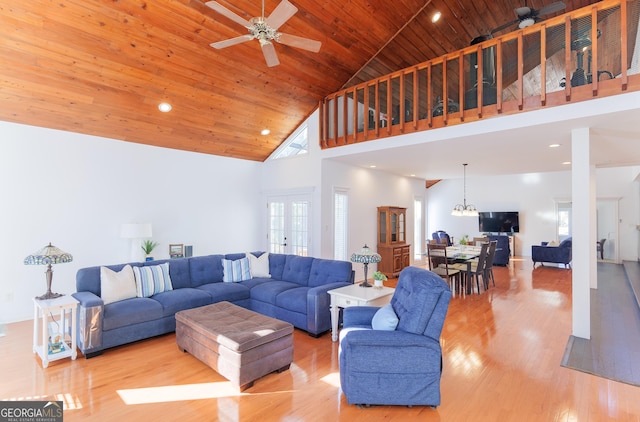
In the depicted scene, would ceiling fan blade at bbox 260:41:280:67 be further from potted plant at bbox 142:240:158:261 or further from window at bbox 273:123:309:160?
potted plant at bbox 142:240:158:261

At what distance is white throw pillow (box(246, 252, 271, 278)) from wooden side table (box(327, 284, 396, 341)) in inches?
65.7

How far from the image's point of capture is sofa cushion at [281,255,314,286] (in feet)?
16.2

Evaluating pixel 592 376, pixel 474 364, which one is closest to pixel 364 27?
pixel 474 364

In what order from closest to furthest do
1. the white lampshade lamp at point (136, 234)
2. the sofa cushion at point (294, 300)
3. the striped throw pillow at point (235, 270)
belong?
1. the sofa cushion at point (294, 300)
2. the striped throw pillow at point (235, 270)
3. the white lampshade lamp at point (136, 234)

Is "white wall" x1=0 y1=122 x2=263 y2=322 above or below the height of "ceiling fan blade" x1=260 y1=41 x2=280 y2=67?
below

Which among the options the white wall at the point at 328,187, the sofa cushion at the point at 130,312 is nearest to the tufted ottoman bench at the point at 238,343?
the sofa cushion at the point at 130,312

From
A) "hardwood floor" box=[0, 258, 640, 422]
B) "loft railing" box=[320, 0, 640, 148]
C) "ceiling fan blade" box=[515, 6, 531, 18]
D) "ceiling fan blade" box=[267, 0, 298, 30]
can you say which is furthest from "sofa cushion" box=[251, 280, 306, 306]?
→ "ceiling fan blade" box=[515, 6, 531, 18]

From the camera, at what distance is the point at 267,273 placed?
536cm

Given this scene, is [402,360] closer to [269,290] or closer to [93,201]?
[269,290]

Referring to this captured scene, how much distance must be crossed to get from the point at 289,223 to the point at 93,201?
141 inches

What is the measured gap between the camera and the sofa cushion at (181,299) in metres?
4.05

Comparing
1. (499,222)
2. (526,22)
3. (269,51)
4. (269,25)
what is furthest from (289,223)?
(499,222)

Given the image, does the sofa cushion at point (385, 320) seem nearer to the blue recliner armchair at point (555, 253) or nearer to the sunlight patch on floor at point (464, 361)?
the sunlight patch on floor at point (464, 361)

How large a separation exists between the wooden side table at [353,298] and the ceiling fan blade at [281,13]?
9.49ft
